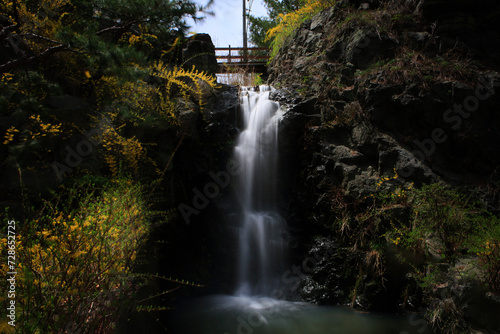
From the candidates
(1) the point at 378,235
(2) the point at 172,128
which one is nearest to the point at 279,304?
(1) the point at 378,235

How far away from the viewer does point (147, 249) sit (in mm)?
3604

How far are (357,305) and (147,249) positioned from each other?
11.8ft

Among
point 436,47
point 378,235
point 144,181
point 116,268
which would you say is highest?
point 436,47

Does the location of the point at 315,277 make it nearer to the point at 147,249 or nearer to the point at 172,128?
the point at 147,249

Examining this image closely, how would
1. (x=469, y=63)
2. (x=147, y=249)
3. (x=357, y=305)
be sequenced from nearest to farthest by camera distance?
(x=147, y=249), (x=357, y=305), (x=469, y=63)
